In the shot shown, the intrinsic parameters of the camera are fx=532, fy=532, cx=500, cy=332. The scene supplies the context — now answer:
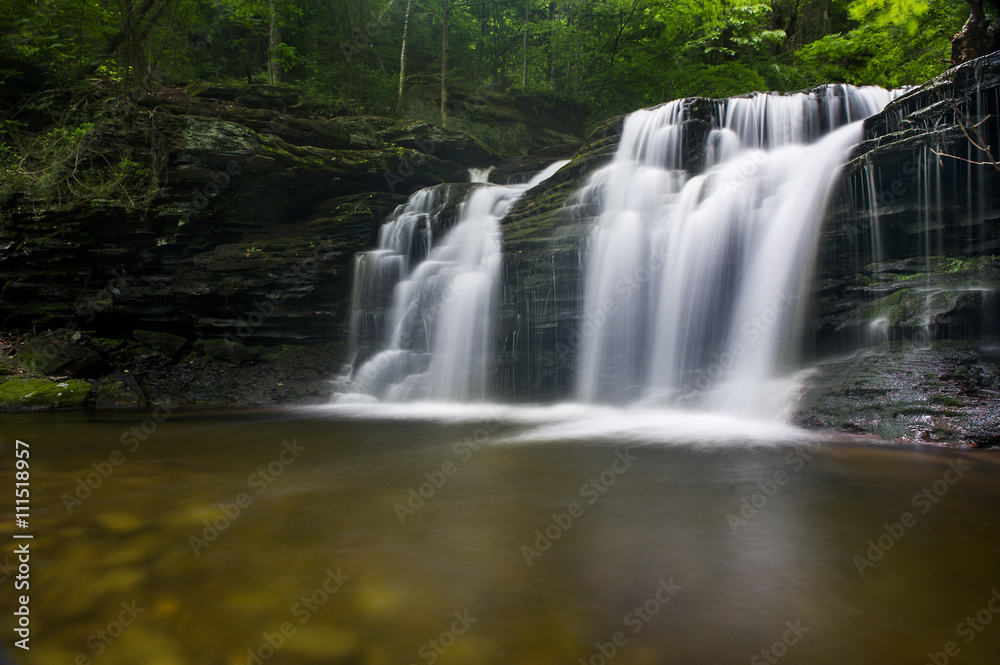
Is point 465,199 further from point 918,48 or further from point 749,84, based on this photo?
point 918,48

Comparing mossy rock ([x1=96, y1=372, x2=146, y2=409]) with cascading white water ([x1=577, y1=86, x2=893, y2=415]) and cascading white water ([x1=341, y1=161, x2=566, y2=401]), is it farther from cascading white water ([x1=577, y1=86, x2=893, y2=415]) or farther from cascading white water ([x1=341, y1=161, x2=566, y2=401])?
cascading white water ([x1=577, y1=86, x2=893, y2=415])

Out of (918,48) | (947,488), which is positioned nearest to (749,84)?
(918,48)

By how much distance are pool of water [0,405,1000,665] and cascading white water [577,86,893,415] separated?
2.52 m

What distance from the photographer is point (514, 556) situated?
128 inches

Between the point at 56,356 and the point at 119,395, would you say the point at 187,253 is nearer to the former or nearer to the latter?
the point at 56,356

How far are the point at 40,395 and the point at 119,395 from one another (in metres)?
1.09

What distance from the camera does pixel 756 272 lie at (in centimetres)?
832

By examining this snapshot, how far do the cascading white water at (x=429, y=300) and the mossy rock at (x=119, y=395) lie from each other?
3722mm

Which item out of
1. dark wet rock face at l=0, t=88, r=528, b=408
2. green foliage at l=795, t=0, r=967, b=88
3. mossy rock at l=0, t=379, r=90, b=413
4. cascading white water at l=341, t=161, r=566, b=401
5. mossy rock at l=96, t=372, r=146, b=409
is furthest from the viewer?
green foliage at l=795, t=0, r=967, b=88

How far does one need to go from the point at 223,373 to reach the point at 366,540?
29.5ft

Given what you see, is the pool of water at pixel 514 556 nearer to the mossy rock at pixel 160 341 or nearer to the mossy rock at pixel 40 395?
the mossy rock at pixel 40 395

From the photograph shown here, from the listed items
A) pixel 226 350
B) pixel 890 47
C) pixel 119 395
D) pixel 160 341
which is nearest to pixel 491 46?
pixel 890 47

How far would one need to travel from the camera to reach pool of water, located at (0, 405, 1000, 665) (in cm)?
233

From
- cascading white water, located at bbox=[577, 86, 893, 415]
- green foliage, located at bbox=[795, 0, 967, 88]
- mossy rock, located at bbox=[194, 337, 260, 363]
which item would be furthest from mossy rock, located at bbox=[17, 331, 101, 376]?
green foliage, located at bbox=[795, 0, 967, 88]
